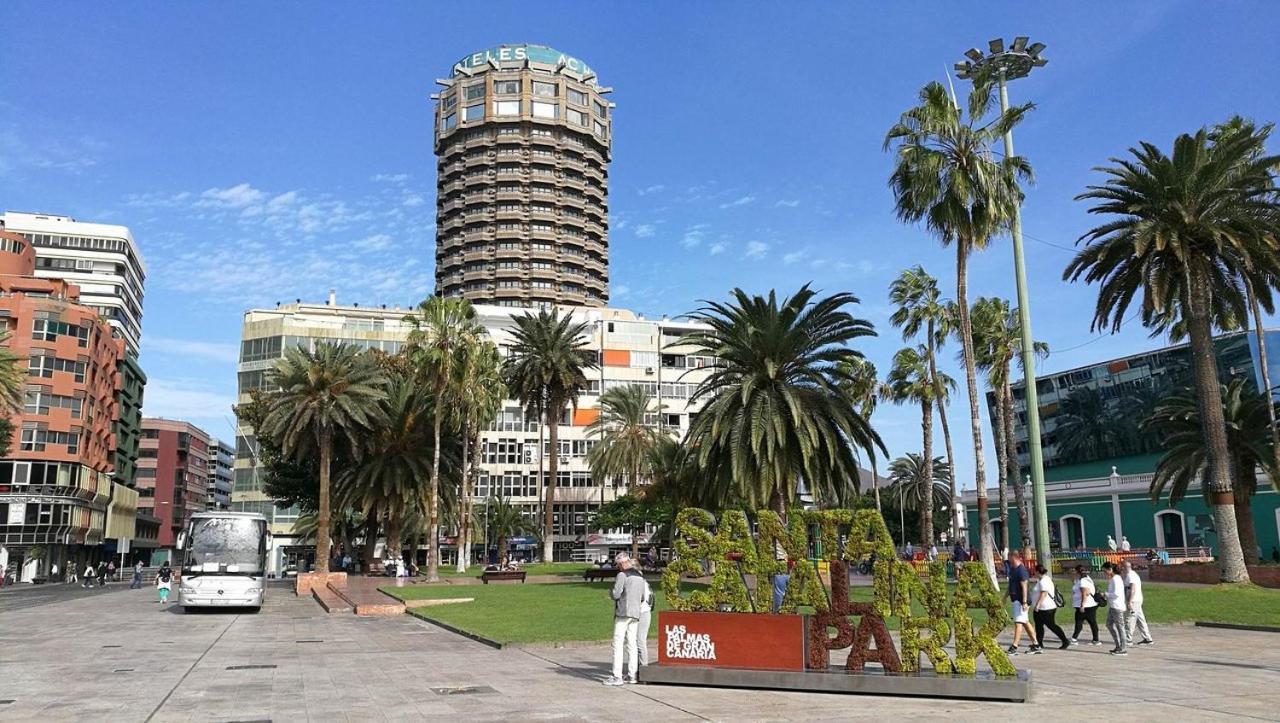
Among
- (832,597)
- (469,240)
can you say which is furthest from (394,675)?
(469,240)

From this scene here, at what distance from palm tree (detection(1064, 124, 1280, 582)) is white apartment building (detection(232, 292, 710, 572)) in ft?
184

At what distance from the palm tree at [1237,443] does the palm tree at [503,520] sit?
54.7 metres

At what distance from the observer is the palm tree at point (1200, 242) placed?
31922 millimetres

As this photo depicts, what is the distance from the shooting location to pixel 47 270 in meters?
110

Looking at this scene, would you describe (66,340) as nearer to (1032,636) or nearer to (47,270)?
(47,270)

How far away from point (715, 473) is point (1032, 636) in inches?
792

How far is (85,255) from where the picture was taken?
111m

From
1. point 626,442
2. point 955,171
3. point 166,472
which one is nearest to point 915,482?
point 626,442

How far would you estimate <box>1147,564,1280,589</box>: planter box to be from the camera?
3256 cm

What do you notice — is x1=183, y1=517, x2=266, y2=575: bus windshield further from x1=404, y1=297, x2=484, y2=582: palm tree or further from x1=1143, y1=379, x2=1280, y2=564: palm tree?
x1=1143, y1=379, x2=1280, y2=564: palm tree

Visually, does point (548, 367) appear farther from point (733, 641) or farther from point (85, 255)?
point (85, 255)

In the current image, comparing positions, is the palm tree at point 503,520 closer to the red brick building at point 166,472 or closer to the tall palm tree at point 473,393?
the tall palm tree at point 473,393

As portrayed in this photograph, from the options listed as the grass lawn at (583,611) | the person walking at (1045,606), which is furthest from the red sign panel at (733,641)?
the person walking at (1045,606)

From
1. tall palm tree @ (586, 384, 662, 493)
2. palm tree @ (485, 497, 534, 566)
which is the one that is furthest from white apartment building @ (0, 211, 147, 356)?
tall palm tree @ (586, 384, 662, 493)
